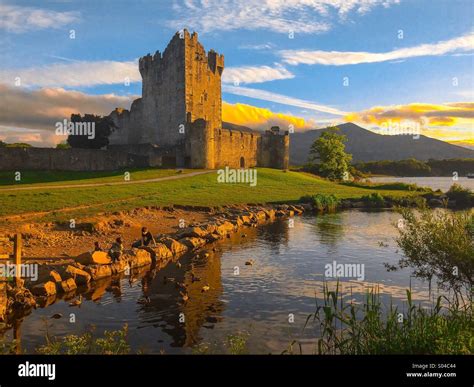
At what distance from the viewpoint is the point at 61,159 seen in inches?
2025

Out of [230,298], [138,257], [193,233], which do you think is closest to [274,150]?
[193,233]

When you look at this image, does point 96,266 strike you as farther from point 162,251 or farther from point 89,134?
point 89,134

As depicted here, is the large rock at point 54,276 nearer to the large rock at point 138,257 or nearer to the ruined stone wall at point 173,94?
the large rock at point 138,257

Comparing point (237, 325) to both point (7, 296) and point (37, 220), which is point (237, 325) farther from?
point (37, 220)

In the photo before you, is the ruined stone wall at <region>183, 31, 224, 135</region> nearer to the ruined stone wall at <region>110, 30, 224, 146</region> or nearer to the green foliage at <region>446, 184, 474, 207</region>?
the ruined stone wall at <region>110, 30, 224, 146</region>

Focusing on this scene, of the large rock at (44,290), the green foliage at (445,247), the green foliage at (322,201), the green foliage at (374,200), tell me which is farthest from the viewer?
the green foliage at (374,200)

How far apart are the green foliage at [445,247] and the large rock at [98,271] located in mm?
11655

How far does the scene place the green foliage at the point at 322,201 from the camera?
47312 millimetres

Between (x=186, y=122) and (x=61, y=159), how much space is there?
24.8 m

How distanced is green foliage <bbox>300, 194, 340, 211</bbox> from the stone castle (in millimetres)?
21217

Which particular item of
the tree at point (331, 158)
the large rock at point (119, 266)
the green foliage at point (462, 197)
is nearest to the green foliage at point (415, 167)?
the tree at point (331, 158)

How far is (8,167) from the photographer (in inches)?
1881

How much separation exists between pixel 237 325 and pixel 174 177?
3992cm
